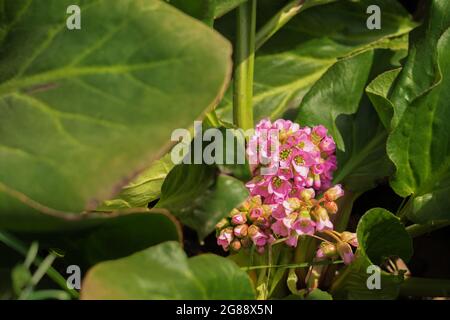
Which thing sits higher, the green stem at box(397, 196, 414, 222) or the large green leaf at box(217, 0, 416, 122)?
the large green leaf at box(217, 0, 416, 122)

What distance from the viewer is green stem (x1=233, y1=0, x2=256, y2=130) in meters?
1.27

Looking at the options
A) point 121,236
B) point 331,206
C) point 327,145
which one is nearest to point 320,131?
point 327,145

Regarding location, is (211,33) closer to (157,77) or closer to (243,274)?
(157,77)

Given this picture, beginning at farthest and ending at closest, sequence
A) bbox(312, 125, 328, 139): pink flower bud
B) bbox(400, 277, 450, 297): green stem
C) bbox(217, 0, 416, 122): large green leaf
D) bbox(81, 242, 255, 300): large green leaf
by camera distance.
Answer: bbox(217, 0, 416, 122): large green leaf, bbox(400, 277, 450, 297): green stem, bbox(312, 125, 328, 139): pink flower bud, bbox(81, 242, 255, 300): large green leaf

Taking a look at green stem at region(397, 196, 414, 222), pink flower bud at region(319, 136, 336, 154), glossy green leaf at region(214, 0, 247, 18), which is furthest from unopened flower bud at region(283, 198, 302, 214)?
glossy green leaf at region(214, 0, 247, 18)

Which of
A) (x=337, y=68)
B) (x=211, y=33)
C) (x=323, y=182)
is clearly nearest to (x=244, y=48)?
(x=337, y=68)

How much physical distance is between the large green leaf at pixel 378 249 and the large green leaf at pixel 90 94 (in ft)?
1.07

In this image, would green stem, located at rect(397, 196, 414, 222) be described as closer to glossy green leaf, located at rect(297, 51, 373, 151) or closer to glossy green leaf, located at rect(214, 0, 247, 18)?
glossy green leaf, located at rect(297, 51, 373, 151)

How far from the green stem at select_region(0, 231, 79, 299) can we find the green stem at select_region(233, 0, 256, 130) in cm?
43

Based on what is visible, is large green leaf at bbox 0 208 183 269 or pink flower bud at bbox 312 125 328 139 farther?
pink flower bud at bbox 312 125 328 139

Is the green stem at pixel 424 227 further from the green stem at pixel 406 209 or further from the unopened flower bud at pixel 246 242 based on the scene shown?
the unopened flower bud at pixel 246 242

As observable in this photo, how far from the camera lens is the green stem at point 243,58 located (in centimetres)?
127

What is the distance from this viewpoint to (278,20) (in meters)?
1.32

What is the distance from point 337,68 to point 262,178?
0.29m
